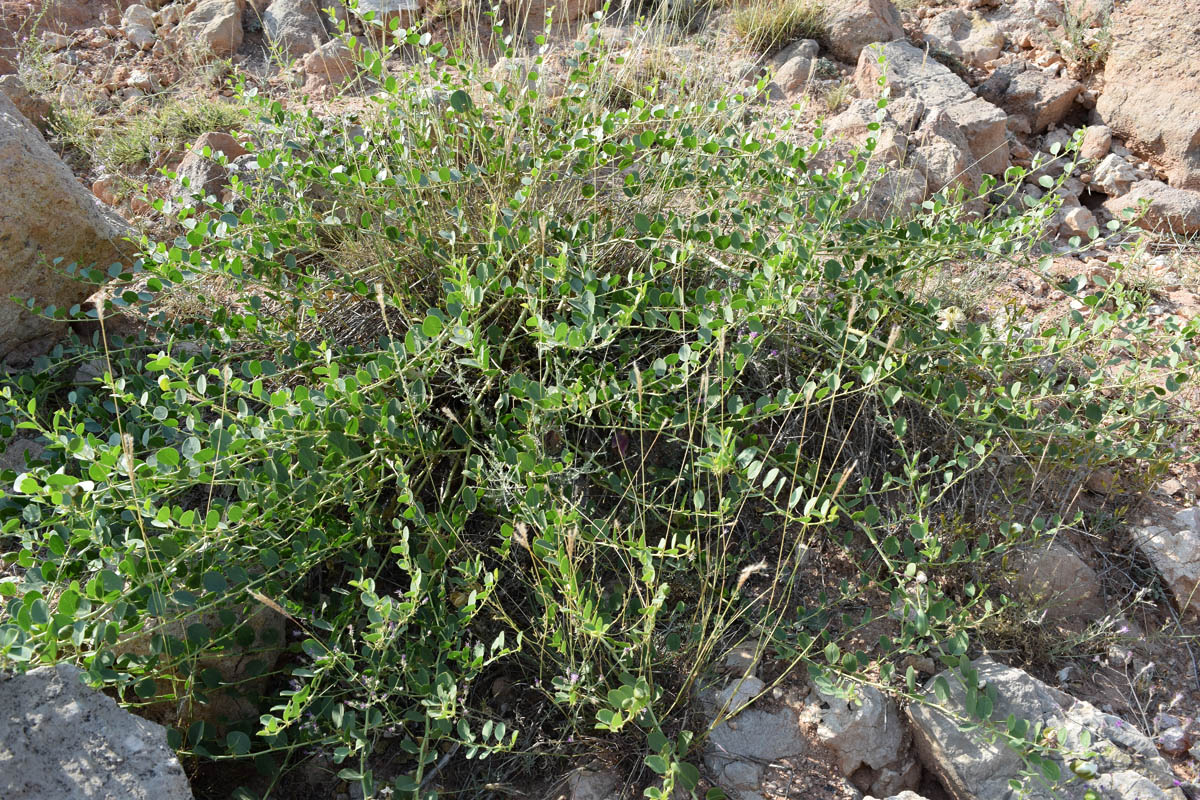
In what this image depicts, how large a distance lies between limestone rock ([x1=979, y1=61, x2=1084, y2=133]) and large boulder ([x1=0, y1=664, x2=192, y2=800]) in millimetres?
4204

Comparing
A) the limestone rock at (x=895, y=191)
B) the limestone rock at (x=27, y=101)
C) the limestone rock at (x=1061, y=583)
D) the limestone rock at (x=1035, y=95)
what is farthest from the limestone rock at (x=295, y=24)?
the limestone rock at (x=1061, y=583)

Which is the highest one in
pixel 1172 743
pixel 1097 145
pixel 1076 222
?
pixel 1097 145

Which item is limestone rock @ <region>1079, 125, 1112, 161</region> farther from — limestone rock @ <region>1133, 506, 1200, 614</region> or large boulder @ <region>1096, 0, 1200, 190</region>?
limestone rock @ <region>1133, 506, 1200, 614</region>

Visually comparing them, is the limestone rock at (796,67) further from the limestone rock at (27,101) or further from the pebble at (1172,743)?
the limestone rock at (27,101)

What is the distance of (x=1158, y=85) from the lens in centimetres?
391

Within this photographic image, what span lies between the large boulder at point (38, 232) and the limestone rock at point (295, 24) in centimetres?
203

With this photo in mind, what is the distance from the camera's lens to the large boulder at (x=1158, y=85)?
3771mm

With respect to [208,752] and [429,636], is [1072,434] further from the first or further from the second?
[208,752]

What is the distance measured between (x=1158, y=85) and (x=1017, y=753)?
338 cm

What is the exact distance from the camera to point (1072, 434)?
214cm

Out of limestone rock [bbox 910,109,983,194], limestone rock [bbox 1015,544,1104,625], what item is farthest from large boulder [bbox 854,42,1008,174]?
limestone rock [bbox 1015,544,1104,625]

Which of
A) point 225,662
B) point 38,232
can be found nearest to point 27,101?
point 38,232

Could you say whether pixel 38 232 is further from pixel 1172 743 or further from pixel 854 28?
pixel 854 28

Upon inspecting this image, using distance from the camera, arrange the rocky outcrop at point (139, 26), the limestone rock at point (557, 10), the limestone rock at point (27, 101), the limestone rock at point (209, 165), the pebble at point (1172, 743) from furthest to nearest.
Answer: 1. the rocky outcrop at point (139, 26)
2. the limestone rock at point (557, 10)
3. the limestone rock at point (27, 101)
4. the limestone rock at point (209, 165)
5. the pebble at point (1172, 743)
